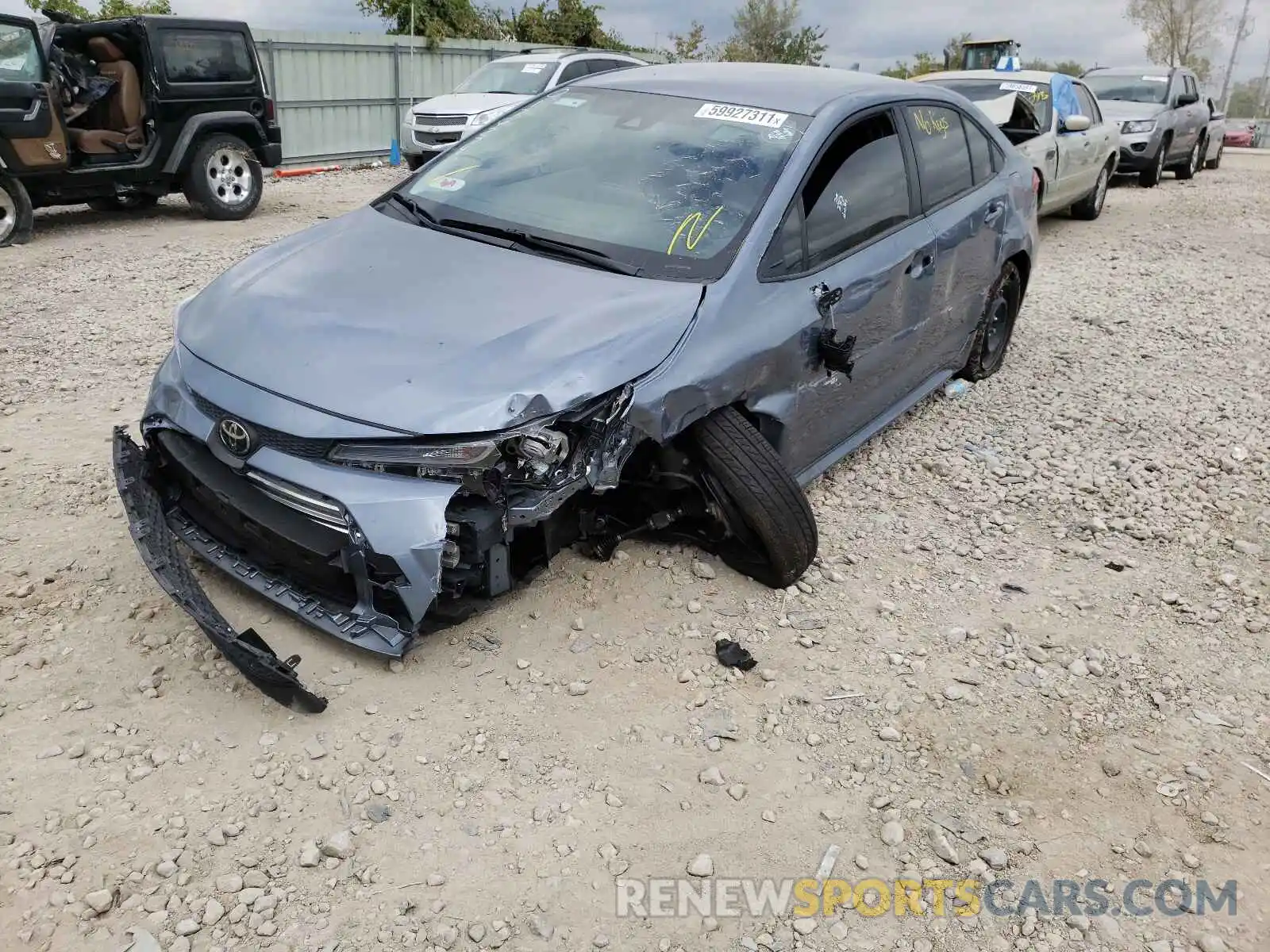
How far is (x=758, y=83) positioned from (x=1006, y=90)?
5.95 metres

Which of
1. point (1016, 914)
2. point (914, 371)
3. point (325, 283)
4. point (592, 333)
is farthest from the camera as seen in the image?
point (914, 371)

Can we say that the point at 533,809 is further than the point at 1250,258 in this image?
No

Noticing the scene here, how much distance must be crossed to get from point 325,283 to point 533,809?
1864 millimetres

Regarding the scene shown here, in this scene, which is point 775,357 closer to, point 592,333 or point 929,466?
point 592,333

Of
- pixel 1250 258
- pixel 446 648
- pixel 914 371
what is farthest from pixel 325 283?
pixel 1250 258

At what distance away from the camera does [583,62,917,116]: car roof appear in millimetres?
3994

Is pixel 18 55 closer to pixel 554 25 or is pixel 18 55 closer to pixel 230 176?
pixel 230 176

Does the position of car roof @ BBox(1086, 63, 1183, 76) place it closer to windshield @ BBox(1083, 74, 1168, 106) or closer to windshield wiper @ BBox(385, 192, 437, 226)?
windshield @ BBox(1083, 74, 1168, 106)

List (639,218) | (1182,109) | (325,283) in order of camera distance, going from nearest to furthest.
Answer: (325,283)
(639,218)
(1182,109)

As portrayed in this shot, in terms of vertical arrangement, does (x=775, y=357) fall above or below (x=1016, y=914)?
above

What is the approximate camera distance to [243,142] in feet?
32.9

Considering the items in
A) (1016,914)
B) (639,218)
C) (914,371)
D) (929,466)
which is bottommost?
(1016,914)

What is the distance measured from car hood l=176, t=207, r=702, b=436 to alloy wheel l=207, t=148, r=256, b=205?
7.12 metres

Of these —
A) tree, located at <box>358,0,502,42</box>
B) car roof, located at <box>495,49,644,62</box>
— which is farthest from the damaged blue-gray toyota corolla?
tree, located at <box>358,0,502,42</box>
